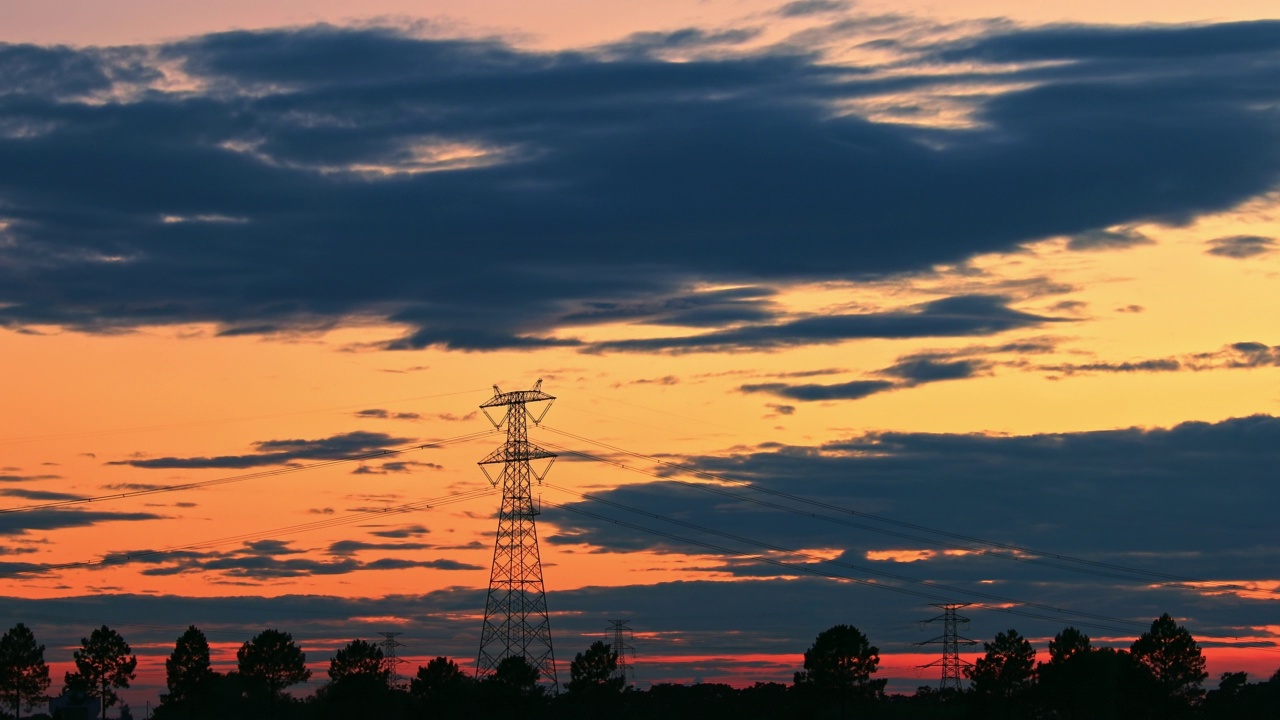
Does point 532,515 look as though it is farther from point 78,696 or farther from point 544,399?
point 78,696

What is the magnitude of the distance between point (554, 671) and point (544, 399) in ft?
98.2

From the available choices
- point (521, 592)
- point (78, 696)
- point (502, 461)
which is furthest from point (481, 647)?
point (78, 696)

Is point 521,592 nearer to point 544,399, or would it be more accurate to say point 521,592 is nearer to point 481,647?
point 481,647

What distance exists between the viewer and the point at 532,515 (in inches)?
6762

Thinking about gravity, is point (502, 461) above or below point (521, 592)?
above

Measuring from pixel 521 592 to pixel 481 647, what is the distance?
7073 mm

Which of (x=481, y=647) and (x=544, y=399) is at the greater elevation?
(x=544, y=399)

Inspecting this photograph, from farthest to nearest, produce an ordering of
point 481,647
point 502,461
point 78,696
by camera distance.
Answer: point 502,461, point 481,647, point 78,696

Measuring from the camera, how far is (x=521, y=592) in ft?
541

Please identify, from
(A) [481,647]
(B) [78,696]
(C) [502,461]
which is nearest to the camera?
(B) [78,696]

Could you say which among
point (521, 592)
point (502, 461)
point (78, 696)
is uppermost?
point (502, 461)

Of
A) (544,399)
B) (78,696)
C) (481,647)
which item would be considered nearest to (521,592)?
(481,647)

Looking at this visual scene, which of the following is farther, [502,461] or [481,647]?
[502,461]

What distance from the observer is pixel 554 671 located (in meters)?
171
